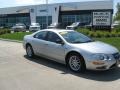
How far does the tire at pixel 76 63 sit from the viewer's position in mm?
8391

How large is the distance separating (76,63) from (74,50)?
43 cm

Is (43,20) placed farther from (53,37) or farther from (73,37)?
(73,37)

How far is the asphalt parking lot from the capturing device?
7.06 metres

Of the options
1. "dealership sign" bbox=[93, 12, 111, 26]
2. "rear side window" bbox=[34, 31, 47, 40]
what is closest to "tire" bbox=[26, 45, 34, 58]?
"rear side window" bbox=[34, 31, 47, 40]

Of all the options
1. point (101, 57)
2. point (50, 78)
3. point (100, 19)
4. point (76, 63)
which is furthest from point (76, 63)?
point (100, 19)

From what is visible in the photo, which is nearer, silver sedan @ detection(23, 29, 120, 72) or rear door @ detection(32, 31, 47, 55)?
silver sedan @ detection(23, 29, 120, 72)

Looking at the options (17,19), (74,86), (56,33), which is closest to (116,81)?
(74,86)

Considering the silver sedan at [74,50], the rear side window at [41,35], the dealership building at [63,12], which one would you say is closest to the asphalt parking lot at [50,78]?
the silver sedan at [74,50]

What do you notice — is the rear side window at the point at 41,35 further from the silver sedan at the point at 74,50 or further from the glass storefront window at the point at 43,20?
the glass storefront window at the point at 43,20

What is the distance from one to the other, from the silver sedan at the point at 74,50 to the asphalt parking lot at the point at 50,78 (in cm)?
33

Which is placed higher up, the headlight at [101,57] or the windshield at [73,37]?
the windshield at [73,37]

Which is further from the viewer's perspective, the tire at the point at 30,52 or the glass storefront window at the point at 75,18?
the glass storefront window at the point at 75,18

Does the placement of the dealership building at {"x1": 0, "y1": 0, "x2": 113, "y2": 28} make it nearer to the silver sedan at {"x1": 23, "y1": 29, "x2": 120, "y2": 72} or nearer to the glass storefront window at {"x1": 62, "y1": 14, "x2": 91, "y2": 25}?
the glass storefront window at {"x1": 62, "y1": 14, "x2": 91, "y2": 25}

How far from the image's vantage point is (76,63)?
859 centimetres
